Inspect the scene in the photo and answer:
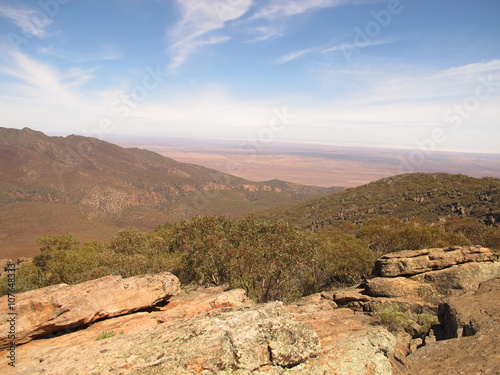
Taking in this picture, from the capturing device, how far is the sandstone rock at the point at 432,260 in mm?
22609

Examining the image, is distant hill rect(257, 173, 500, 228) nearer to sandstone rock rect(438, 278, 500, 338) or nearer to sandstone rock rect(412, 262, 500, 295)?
sandstone rock rect(412, 262, 500, 295)

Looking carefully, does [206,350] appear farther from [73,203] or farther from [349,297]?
[73,203]

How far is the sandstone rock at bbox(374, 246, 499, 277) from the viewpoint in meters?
22.6

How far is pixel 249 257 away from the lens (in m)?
24.8

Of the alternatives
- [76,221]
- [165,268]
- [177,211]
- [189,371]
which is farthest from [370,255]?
[177,211]

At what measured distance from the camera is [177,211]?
173 meters

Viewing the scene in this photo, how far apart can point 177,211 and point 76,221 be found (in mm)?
57119

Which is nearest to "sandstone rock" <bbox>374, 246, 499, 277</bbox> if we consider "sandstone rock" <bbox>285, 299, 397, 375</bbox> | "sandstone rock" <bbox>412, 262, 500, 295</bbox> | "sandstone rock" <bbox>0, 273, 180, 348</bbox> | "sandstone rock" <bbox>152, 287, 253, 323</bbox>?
"sandstone rock" <bbox>412, 262, 500, 295</bbox>

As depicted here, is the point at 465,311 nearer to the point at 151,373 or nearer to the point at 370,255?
the point at 151,373

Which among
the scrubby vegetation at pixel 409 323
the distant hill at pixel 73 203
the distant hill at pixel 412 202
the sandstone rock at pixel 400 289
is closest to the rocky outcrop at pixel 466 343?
the scrubby vegetation at pixel 409 323

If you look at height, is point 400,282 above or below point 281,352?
below

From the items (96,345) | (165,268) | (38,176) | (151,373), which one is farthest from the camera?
(38,176)

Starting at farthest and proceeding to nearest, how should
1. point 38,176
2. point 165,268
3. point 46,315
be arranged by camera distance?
point 38,176 → point 165,268 → point 46,315

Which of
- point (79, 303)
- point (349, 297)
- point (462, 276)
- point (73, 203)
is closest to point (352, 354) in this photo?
point (349, 297)
